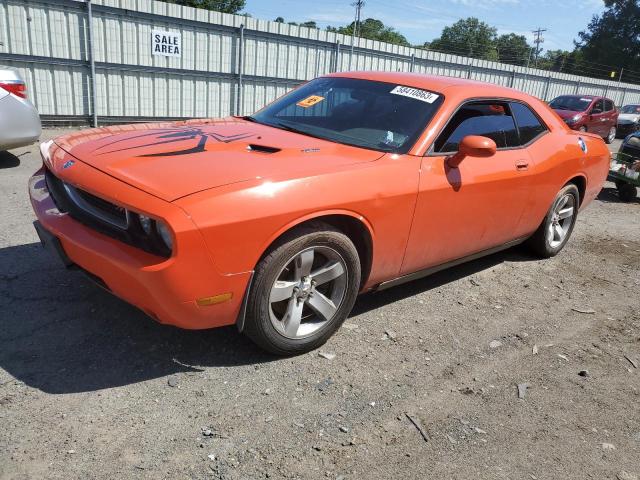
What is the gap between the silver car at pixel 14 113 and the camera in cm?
671

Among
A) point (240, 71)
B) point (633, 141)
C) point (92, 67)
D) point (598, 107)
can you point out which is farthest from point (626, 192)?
point (92, 67)

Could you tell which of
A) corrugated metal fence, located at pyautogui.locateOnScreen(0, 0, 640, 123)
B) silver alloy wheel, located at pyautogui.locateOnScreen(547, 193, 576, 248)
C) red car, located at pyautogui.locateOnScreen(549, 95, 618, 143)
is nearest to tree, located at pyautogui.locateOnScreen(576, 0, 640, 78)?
red car, located at pyautogui.locateOnScreen(549, 95, 618, 143)

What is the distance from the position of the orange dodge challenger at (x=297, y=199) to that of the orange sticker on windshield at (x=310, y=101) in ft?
0.06

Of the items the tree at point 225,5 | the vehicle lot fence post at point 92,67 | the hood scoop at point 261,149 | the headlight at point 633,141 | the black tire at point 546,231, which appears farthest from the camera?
the tree at point 225,5

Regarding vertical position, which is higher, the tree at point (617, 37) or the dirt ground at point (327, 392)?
the tree at point (617, 37)

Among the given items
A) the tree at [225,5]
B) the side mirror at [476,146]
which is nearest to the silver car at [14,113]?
the side mirror at [476,146]

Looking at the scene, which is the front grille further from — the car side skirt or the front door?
the front door

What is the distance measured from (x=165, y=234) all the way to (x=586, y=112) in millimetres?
17559

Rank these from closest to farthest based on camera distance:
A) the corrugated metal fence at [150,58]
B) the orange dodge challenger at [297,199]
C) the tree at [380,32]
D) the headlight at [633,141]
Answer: the orange dodge challenger at [297,199] → the headlight at [633,141] → the corrugated metal fence at [150,58] → the tree at [380,32]

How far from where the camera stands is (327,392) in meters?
2.96

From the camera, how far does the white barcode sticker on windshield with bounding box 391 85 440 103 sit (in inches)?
154

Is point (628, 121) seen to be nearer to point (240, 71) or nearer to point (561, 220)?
point (240, 71)

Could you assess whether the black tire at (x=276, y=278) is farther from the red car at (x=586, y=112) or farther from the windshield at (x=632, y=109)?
the windshield at (x=632, y=109)

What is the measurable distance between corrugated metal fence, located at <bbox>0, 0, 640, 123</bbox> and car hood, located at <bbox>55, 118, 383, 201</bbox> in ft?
26.0
